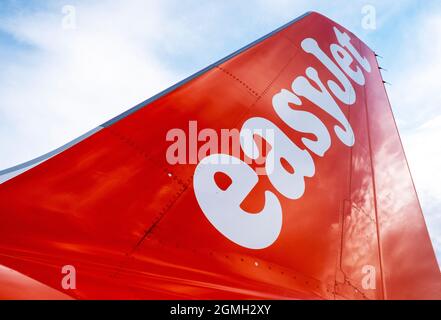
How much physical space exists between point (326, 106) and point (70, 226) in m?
2.80

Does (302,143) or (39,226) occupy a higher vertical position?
(302,143)

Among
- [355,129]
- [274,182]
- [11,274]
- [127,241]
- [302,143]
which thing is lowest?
[11,274]

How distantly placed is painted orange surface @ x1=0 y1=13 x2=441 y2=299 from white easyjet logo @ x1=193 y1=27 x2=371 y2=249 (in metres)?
0.06

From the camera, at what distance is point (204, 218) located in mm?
2613

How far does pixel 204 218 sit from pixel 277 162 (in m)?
0.85

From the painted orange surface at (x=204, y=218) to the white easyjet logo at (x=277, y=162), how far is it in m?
0.06

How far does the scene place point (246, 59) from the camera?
3664 millimetres

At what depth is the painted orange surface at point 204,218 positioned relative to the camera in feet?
6.60

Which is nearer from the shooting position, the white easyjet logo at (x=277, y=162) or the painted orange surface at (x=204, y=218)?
the painted orange surface at (x=204, y=218)

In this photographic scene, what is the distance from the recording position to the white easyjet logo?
2705 mm

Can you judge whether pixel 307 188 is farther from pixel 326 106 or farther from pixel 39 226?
pixel 39 226

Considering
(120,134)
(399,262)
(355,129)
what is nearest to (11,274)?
(120,134)

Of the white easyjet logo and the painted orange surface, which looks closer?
the painted orange surface

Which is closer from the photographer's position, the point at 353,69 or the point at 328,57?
the point at 328,57
